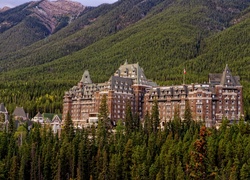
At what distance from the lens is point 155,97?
155 metres

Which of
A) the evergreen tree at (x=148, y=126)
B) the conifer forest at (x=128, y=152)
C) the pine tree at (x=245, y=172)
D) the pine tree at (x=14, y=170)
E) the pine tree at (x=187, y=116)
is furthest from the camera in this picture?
the pine tree at (x=187, y=116)

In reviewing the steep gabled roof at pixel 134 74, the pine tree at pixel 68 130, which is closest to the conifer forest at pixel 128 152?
the pine tree at pixel 68 130

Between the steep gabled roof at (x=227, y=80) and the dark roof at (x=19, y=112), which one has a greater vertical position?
the steep gabled roof at (x=227, y=80)

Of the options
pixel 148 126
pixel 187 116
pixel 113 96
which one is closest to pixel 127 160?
pixel 148 126

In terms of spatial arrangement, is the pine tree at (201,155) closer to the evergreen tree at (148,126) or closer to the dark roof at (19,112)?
the evergreen tree at (148,126)

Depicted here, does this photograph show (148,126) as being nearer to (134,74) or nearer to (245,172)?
(134,74)

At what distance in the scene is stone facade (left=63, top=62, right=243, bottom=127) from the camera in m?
146

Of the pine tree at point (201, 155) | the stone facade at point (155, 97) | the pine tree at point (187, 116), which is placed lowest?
the pine tree at point (201, 155)

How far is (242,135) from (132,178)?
90.3ft

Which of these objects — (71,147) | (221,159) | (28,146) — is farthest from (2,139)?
(221,159)

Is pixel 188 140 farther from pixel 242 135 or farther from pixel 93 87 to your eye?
pixel 93 87

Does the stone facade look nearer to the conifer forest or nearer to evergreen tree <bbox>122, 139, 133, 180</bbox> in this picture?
the conifer forest

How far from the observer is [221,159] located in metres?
111

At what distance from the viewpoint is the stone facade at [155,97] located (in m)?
146
